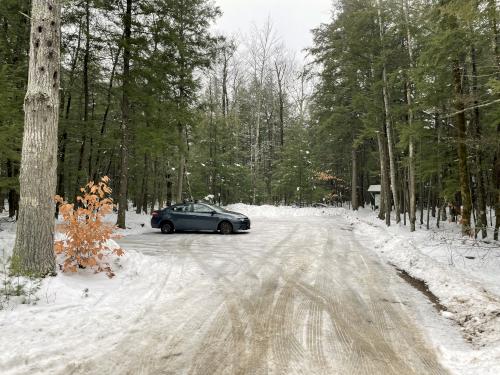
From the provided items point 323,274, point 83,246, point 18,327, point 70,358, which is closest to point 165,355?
point 70,358

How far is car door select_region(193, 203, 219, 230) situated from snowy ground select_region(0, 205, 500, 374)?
7.08 metres

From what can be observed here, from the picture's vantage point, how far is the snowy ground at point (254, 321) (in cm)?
357

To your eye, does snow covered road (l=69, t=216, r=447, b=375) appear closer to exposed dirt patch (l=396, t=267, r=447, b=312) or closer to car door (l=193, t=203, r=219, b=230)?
exposed dirt patch (l=396, t=267, r=447, b=312)

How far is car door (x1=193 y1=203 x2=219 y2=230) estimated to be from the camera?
51.3ft

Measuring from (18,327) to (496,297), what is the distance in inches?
267

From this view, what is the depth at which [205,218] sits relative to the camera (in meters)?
15.7

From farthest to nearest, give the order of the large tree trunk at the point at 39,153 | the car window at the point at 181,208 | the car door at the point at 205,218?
the car window at the point at 181,208 < the car door at the point at 205,218 < the large tree trunk at the point at 39,153

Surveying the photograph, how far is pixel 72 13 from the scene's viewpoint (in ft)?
57.2

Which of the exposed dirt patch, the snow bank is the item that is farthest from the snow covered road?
the snow bank

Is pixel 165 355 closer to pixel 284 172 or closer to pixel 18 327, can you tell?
pixel 18 327

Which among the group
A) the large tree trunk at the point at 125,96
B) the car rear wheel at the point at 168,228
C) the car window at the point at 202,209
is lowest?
the car rear wheel at the point at 168,228

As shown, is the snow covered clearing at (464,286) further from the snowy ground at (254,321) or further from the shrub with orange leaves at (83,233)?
the shrub with orange leaves at (83,233)

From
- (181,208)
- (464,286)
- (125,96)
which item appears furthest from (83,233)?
(125,96)

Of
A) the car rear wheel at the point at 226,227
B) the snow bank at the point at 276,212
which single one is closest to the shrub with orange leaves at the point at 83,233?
the car rear wheel at the point at 226,227
